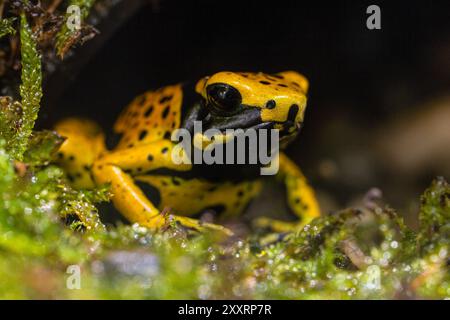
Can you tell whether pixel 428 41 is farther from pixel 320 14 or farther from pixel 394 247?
pixel 394 247

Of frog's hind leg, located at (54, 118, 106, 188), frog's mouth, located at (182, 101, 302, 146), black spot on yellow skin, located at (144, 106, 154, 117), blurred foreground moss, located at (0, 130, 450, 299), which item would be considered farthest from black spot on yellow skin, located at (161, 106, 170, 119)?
blurred foreground moss, located at (0, 130, 450, 299)

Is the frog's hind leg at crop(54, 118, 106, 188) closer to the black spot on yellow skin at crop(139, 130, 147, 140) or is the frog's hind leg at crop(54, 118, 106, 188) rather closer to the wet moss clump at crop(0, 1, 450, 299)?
the black spot on yellow skin at crop(139, 130, 147, 140)

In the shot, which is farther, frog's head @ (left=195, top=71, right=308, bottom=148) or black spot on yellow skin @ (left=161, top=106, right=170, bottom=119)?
black spot on yellow skin @ (left=161, top=106, right=170, bottom=119)

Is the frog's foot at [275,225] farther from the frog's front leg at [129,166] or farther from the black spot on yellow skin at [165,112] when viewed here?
the black spot on yellow skin at [165,112]

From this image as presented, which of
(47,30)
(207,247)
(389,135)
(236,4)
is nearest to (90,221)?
(207,247)

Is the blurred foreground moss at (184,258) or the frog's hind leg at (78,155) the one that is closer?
the blurred foreground moss at (184,258)

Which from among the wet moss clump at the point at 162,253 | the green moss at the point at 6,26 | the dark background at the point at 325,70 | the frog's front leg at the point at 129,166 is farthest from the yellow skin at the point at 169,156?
the green moss at the point at 6,26
